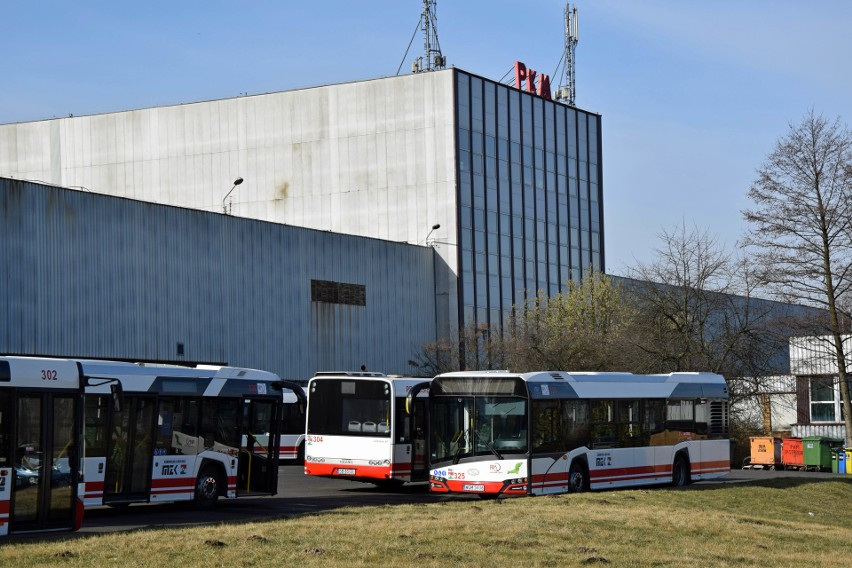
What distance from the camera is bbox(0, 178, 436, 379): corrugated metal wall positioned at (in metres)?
43.4

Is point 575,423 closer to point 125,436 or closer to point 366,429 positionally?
point 366,429

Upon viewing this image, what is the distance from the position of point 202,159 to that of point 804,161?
36289 millimetres

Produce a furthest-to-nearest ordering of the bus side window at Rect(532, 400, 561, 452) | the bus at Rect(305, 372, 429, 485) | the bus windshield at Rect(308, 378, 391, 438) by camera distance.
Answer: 1. the bus windshield at Rect(308, 378, 391, 438)
2. the bus at Rect(305, 372, 429, 485)
3. the bus side window at Rect(532, 400, 561, 452)

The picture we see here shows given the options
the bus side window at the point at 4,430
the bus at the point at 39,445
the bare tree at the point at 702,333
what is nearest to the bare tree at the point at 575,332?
the bare tree at the point at 702,333

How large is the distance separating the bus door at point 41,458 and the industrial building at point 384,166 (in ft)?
137

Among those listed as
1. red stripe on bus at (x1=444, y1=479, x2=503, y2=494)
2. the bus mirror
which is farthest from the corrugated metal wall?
the bus mirror

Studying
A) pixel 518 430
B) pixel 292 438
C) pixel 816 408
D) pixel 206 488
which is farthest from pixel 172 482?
pixel 816 408

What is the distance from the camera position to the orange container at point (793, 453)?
51.8 metres

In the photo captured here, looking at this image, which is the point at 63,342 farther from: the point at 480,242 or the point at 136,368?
the point at 480,242

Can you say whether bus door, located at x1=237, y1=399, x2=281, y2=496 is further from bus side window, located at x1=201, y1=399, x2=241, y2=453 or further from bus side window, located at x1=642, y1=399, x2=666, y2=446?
bus side window, located at x1=642, y1=399, x2=666, y2=446

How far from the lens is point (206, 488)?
24.6 metres

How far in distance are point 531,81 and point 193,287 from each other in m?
31.2

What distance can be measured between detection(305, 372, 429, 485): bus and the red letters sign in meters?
45.2

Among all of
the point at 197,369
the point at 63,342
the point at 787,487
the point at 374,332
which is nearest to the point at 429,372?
the point at 374,332
